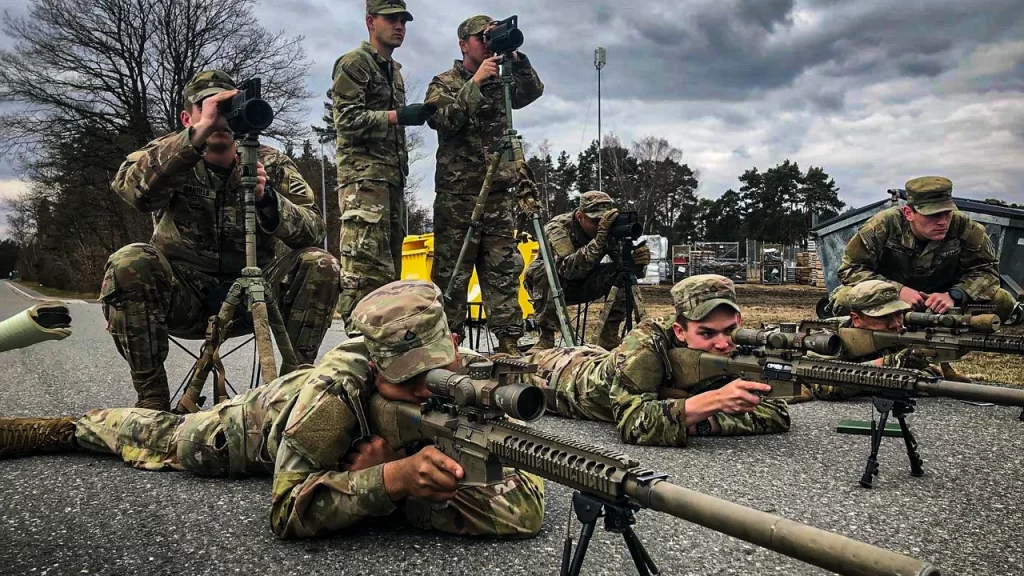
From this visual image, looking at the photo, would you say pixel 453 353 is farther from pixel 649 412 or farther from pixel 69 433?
pixel 69 433

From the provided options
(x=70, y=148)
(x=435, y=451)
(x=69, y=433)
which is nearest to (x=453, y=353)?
(x=435, y=451)

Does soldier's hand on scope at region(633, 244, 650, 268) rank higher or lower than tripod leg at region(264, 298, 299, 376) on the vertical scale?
higher

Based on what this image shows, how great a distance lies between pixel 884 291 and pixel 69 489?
5.18 meters

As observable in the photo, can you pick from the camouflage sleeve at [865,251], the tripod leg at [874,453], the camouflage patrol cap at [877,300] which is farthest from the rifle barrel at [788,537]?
the camouflage sleeve at [865,251]

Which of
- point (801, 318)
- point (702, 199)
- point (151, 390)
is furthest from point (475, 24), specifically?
point (702, 199)

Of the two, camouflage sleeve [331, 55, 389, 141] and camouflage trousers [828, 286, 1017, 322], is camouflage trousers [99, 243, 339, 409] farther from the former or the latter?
camouflage trousers [828, 286, 1017, 322]

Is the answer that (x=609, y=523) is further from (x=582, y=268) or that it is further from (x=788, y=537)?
(x=582, y=268)

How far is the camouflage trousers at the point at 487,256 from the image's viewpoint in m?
5.87

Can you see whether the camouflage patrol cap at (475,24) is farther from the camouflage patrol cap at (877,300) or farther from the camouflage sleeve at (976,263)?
the camouflage sleeve at (976,263)

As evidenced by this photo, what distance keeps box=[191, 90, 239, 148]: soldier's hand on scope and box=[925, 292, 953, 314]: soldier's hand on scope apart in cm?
534

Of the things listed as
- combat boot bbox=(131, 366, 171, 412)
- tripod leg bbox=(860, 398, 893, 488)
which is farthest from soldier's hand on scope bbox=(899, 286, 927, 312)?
Answer: combat boot bbox=(131, 366, 171, 412)

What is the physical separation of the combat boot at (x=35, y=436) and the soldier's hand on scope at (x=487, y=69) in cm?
357

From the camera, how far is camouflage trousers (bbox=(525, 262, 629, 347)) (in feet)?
24.6

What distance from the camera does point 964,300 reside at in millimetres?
5762
